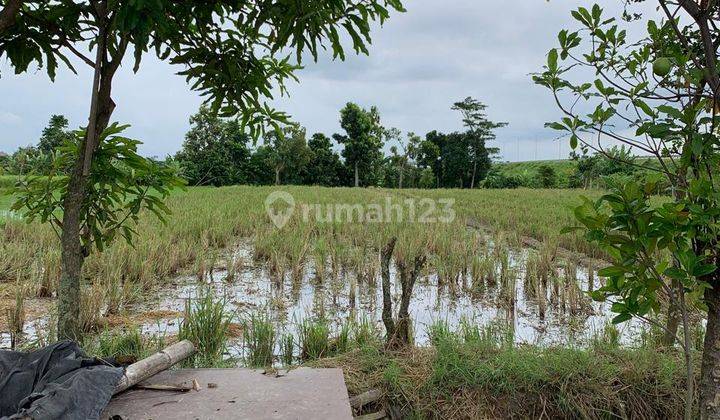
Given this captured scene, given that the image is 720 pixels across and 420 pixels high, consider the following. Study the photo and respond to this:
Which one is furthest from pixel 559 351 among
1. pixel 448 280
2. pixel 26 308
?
pixel 26 308

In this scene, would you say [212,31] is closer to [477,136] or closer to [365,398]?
[365,398]

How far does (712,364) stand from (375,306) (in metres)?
2.63

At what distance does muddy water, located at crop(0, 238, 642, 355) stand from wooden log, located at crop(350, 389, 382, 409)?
34.6 inches

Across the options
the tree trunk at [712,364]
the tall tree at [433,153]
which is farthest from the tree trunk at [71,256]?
the tall tree at [433,153]

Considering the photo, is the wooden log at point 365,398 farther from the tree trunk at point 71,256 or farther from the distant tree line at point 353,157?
the distant tree line at point 353,157

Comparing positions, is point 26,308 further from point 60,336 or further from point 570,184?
point 570,184

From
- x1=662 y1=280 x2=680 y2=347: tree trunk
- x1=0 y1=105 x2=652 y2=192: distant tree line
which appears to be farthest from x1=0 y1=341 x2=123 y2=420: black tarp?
x1=0 y1=105 x2=652 y2=192: distant tree line

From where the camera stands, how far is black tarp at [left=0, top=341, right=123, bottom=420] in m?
1.75

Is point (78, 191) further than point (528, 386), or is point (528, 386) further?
point (78, 191)

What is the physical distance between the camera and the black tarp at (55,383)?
69.0 inches

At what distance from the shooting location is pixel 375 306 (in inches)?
164

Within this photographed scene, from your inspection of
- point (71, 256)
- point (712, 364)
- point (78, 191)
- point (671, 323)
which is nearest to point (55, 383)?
point (71, 256)

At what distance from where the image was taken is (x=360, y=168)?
1276 inches

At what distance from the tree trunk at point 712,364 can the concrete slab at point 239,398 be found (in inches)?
50.7
